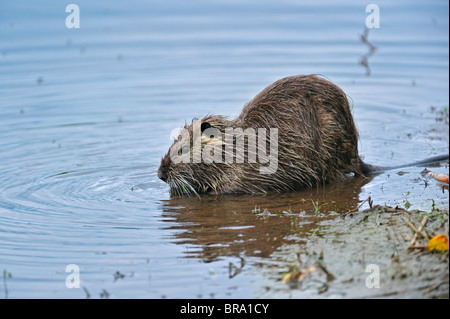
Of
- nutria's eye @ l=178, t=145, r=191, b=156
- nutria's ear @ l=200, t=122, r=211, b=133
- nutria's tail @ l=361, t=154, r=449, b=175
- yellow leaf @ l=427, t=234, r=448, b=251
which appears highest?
nutria's ear @ l=200, t=122, r=211, b=133

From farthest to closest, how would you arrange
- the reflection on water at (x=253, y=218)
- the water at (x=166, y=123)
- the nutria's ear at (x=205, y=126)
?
the nutria's ear at (x=205, y=126) → the reflection on water at (x=253, y=218) → the water at (x=166, y=123)

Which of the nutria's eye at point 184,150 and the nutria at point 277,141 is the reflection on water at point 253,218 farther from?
the nutria's eye at point 184,150

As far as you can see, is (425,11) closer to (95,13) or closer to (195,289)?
(95,13)

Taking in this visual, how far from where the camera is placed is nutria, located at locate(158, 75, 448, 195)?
5.60 metres

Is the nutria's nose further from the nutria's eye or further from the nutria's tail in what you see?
the nutria's tail

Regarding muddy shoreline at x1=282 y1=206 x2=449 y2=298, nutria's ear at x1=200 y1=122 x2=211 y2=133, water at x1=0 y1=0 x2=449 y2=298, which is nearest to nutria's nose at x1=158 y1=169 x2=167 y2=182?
water at x1=0 y1=0 x2=449 y2=298

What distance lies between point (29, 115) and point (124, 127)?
49.7 inches

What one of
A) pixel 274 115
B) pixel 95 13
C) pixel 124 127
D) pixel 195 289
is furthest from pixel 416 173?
pixel 95 13

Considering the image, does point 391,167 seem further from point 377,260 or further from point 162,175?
point 377,260

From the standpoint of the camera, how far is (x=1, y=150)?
22.8 ft

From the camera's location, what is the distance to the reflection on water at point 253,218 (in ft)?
14.3

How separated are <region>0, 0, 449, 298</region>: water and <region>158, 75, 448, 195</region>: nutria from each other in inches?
6.7

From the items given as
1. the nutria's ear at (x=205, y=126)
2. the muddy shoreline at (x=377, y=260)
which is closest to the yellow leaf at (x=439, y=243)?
the muddy shoreline at (x=377, y=260)

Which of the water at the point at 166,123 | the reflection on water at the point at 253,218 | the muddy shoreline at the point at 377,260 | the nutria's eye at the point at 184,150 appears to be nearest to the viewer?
the muddy shoreline at the point at 377,260
